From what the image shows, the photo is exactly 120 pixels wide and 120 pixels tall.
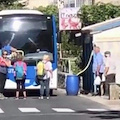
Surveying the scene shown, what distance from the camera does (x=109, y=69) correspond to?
24562mm

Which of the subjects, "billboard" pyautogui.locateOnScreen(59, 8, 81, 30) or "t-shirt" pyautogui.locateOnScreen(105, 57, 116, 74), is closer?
"t-shirt" pyautogui.locateOnScreen(105, 57, 116, 74)

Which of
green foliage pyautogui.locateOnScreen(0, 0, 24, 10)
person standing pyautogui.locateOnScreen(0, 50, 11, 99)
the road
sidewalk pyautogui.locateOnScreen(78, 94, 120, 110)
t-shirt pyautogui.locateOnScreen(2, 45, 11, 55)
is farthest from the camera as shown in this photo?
green foliage pyautogui.locateOnScreen(0, 0, 24, 10)

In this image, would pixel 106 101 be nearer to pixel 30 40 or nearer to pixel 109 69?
pixel 109 69

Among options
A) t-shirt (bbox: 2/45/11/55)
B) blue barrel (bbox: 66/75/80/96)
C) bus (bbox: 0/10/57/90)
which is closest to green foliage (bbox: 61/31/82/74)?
blue barrel (bbox: 66/75/80/96)

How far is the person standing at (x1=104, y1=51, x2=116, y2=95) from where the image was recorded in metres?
24.2

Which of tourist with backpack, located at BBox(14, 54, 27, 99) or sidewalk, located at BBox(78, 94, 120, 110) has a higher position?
tourist with backpack, located at BBox(14, 54, 27, 99)

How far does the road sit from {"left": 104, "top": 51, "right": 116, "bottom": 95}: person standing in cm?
177

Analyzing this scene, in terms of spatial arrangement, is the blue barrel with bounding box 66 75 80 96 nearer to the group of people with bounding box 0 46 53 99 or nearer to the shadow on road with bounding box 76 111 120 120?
the group of people with bounding box 0 46 53 99

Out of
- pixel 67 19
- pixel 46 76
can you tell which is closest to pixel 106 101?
pixel 46 76

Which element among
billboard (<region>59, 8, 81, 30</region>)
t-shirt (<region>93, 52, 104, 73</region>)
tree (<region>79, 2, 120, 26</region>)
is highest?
tree (<region>79, 2, 120, 26</region>)

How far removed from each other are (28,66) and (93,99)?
3273 millimetres

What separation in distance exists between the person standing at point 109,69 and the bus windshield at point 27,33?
2.39m

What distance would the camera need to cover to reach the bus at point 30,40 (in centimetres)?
2494

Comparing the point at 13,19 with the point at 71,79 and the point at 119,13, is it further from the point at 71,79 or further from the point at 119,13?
the point at 119,13
